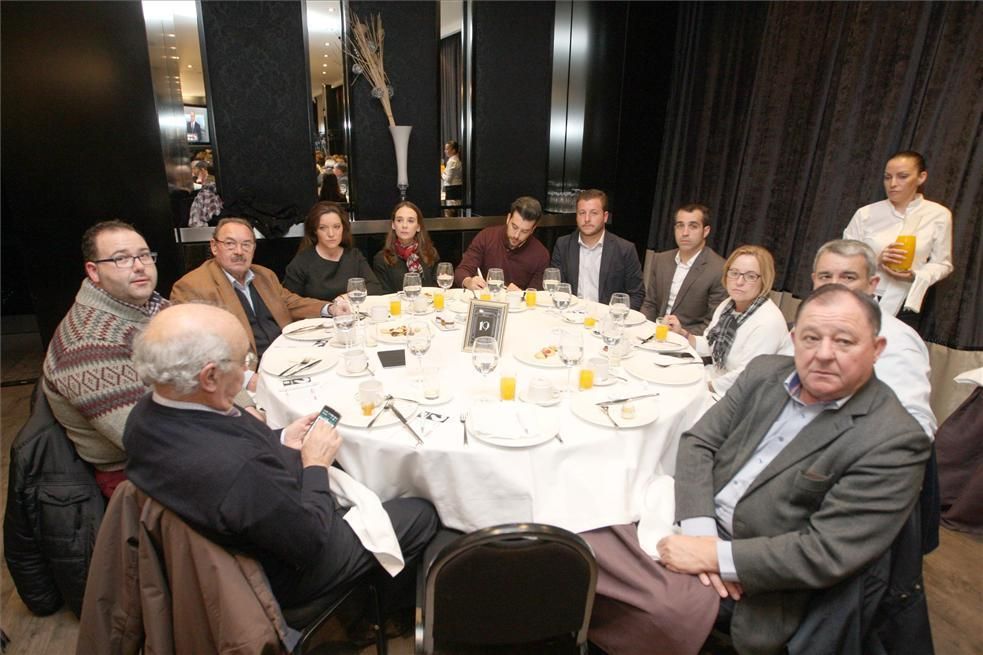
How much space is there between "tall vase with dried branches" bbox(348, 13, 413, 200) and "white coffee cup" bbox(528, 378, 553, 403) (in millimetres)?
3503

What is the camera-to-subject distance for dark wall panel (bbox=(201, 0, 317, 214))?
4.11 metres

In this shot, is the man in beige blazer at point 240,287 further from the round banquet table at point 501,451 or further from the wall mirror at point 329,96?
the wall mirror at point 329,96

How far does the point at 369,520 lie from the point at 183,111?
405cm

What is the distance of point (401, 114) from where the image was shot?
15.7ft

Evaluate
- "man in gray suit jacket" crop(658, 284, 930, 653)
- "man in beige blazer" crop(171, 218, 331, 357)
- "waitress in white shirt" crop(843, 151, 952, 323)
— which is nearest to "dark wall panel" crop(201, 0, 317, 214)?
"man in beige blazer" crop(171, 218, 331, 357)

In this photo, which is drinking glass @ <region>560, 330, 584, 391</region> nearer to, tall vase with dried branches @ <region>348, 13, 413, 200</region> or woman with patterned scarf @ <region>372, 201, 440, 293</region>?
woman with patterned scarf @ <region>372, 201, 440, 293</region>

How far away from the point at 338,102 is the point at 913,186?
14.2 feet

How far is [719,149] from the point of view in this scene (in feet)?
16.1

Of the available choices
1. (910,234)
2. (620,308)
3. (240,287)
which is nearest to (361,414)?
(620,308)

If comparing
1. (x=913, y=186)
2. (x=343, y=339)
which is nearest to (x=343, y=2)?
(x=343, y=339)

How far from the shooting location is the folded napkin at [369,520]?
1.49m

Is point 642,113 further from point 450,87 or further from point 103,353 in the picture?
point 103,353

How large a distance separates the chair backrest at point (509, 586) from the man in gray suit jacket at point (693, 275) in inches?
→ 95.0

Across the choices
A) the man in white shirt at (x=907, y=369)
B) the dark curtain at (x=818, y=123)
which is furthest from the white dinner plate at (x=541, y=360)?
the dark curtain at (x=818, y=123)
